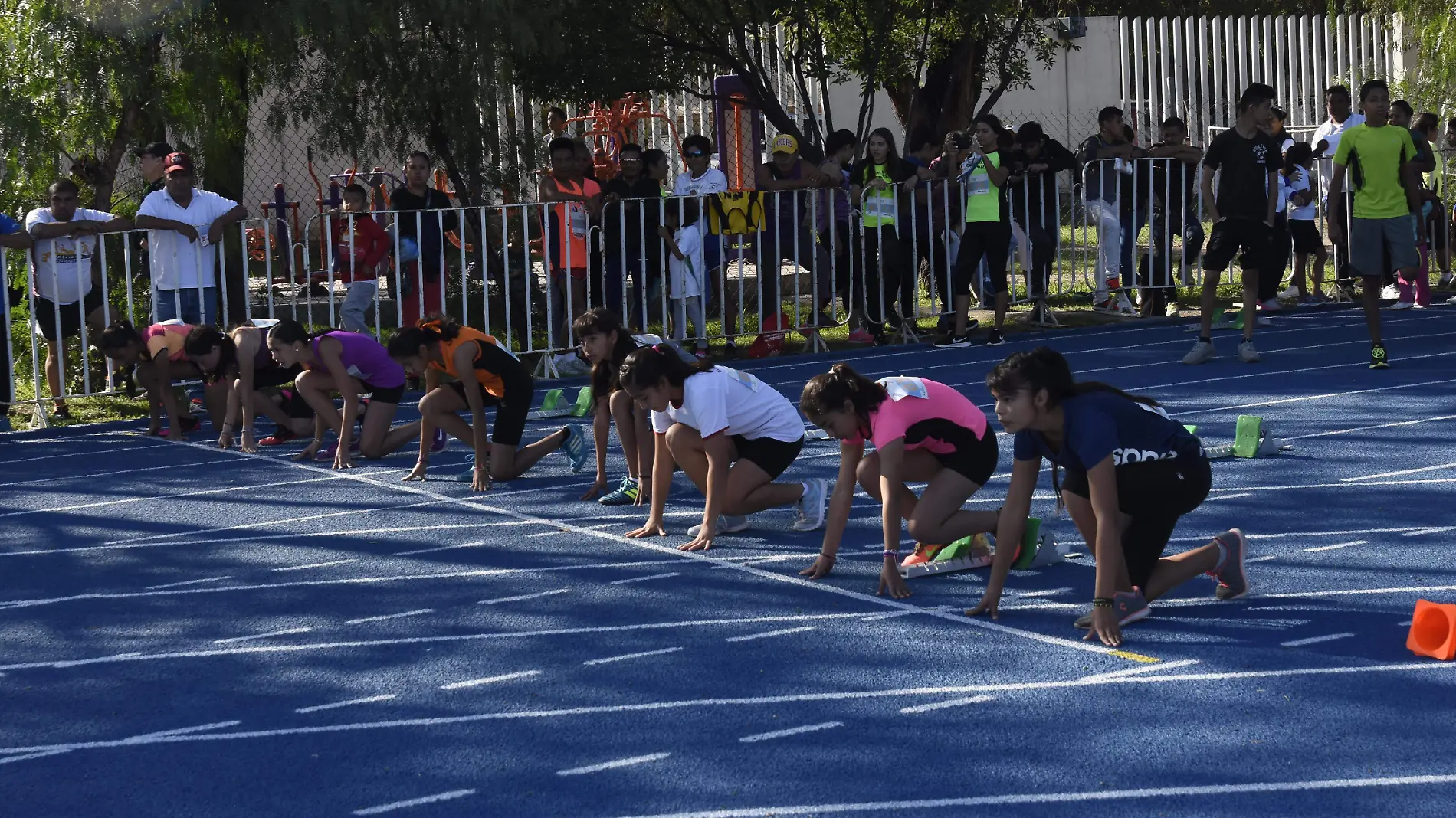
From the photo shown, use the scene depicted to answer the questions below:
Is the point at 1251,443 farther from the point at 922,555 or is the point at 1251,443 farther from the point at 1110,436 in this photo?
the point at 1110,436

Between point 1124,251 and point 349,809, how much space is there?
11.8m

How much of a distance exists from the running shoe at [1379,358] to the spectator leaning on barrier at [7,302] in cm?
903

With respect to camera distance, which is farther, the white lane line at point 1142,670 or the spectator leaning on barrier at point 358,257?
the spectator leaning on barrier at point 358,257

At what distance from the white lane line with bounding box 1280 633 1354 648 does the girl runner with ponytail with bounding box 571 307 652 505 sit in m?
3.15

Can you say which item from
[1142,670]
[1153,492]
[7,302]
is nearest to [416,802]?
[1142,670]

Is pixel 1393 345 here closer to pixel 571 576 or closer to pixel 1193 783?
pixel 571 576

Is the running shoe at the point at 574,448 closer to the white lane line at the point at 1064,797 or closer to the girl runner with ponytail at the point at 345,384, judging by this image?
the girl runner with ponytail at the point at 345,384

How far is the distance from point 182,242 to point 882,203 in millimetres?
5534

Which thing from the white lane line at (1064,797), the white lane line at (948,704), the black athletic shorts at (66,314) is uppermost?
the black athletic shorts at (66,314)

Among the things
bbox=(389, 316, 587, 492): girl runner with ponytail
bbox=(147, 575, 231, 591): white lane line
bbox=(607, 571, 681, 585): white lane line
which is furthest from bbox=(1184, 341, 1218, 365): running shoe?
bbox=(147, 575, 231, 591): white lane line

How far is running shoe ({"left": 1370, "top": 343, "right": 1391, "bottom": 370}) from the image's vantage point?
37.7 ft

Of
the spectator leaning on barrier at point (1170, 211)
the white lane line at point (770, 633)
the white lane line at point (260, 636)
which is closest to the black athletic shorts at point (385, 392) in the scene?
the white lane line at point (260, 636)

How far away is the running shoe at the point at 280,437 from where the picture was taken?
1042 cm

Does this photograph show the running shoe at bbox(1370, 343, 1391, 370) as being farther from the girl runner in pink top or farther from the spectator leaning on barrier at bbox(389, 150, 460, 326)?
the spectator leaning on barrier at bbox(389, 150, 460, 326)
